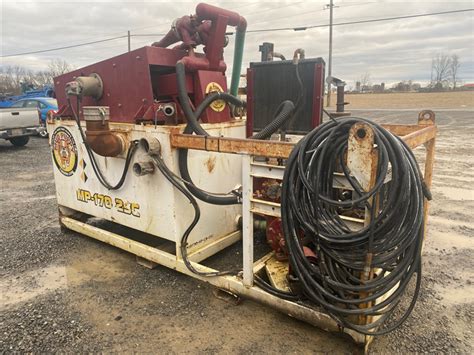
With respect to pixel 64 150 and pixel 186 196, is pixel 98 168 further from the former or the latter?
pixel 186 196

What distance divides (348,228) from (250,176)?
0.64 metres

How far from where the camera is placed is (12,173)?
278 inches

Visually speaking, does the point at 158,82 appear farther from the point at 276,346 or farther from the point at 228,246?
the point at 276,346

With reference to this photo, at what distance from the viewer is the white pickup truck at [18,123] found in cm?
925

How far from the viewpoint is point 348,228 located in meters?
1.86

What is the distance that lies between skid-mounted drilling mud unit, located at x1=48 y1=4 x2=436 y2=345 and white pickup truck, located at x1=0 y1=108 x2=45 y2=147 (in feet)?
22.3

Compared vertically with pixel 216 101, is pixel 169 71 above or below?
above

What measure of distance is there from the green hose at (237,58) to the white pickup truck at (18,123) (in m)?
8.10

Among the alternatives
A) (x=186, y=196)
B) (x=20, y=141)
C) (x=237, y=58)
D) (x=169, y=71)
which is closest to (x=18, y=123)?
(x=20, y=141)

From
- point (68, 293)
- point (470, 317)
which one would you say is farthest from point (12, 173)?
point (470, 317)

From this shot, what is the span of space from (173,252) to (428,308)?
193cm

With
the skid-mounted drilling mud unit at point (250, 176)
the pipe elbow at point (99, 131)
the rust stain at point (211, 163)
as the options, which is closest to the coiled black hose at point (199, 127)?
the skid-mounted drilling mud unit at point (250, 176)

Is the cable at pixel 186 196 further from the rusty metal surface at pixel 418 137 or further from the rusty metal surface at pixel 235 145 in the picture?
the rusty metal surface at pixel 418 137

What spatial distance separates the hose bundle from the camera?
1662mm
